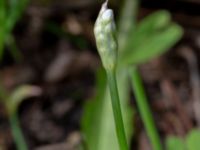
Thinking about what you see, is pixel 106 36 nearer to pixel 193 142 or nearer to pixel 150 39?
pixel 193 142

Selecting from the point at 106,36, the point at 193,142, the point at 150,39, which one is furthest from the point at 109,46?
the point at 150,39

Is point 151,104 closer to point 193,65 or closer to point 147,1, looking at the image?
point 193,65

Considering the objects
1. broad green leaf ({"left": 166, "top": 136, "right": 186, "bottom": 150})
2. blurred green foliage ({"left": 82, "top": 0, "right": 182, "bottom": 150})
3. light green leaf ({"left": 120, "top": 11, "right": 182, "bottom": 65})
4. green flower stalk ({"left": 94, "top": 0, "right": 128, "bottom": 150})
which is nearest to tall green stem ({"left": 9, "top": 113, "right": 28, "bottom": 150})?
blurred green foliage ({"left": 82, "top": 0, "right": 182, "bottom": 150})

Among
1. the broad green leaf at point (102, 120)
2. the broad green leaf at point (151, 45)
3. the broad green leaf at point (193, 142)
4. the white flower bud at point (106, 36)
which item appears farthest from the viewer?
the broad green leaf at point (151, 45)

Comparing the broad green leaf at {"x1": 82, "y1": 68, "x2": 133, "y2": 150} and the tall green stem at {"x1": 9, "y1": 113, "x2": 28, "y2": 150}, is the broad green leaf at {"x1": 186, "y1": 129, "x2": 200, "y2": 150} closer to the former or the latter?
the broad green leaf at {"x1": 82, "y1": 68, "x2": 133, "y2": 150}

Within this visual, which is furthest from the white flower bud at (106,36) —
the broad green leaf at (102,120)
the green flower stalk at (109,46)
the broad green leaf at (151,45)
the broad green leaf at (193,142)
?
the broad green leaf at (151,45)

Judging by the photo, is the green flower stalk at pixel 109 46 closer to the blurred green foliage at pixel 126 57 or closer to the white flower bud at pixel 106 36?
the white flower bud at pixel 106 36
